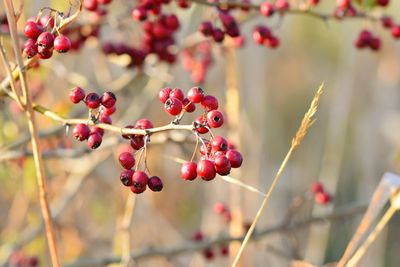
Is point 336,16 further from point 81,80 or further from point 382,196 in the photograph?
point 81,80

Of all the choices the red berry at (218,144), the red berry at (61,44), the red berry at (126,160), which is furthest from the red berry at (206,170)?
the red berry at (61,44)

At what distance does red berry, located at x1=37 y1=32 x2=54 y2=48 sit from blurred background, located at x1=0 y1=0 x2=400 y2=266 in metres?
0.45

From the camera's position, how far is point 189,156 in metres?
1.54

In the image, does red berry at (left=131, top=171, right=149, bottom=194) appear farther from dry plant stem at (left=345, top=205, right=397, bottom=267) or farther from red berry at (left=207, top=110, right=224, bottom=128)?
dry plant stem at (left=345, top=205, right=397, bottom=267)

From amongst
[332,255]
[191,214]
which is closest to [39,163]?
[191,214]

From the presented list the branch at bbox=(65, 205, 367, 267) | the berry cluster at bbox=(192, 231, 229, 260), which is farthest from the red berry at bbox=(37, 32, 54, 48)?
the berry cluster at bbox=(192, 231, 229, 260)

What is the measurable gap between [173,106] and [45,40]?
21 centimetres

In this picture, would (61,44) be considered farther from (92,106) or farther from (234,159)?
(234,159)

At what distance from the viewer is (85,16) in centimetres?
209

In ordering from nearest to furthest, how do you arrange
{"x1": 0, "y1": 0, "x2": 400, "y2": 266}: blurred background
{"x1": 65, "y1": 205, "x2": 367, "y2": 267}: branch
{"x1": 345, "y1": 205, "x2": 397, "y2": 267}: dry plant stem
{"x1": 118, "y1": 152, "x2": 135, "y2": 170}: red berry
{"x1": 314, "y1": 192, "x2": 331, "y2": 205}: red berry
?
{"x1": 118, "y1": 152, "x2": 135, "y2": 170}: red berry < {"x1": 345, "y1": 205, "x2": 397, "y2": 267}: dry plant stem < {"x1": 65, "y1": 205, "x2": 367, "y2": 267}: branch < {"x1": 314, "y1": 192, "x2": 331, "y2": 205}: red berry < {"x1": 0, "y1": 0, "x2": 400, "y2": 266}: blurred background

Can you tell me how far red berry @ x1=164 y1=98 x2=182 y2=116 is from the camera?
92cm

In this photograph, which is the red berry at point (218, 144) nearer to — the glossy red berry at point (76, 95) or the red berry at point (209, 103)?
the red berry at point (209, 103)

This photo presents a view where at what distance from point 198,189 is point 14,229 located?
1478 mm

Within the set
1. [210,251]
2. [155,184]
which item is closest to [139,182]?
[155,184]
